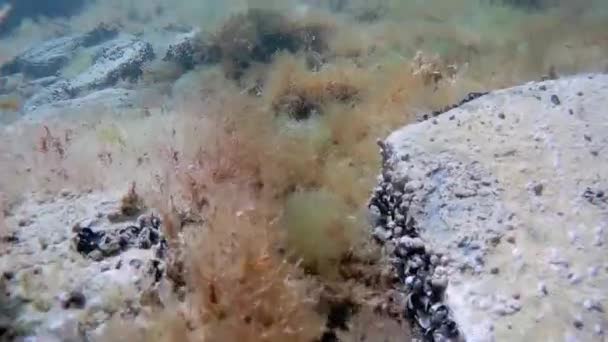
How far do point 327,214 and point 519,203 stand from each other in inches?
60.0

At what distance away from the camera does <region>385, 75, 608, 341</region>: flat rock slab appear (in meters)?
2.54

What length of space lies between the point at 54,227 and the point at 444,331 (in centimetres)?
298

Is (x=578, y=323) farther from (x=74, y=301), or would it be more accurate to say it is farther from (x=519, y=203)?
(x=74, y=301)

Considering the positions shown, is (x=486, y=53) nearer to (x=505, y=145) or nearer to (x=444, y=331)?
(x=505, y=145)

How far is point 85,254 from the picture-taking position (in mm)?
3602

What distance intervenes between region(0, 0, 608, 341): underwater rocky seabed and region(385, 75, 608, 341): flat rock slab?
0.01 metres

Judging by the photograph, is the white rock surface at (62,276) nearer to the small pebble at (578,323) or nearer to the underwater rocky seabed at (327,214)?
the underwater rocky seabed at (327,214)

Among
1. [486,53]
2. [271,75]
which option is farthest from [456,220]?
[486,53]

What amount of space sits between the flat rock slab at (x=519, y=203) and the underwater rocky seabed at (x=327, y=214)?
12 mm

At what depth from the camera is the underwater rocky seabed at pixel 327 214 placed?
283 cm

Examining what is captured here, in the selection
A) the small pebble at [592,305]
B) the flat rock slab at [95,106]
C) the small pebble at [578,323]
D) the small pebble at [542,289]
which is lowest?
the flat rock slab at [95,106]

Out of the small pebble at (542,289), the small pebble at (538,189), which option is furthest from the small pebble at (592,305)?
the small pebble at (538,189)

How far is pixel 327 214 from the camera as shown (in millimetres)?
4188

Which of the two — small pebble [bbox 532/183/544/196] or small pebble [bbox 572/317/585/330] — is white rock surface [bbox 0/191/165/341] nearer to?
small pebble [bbox 572/317/585/330]
